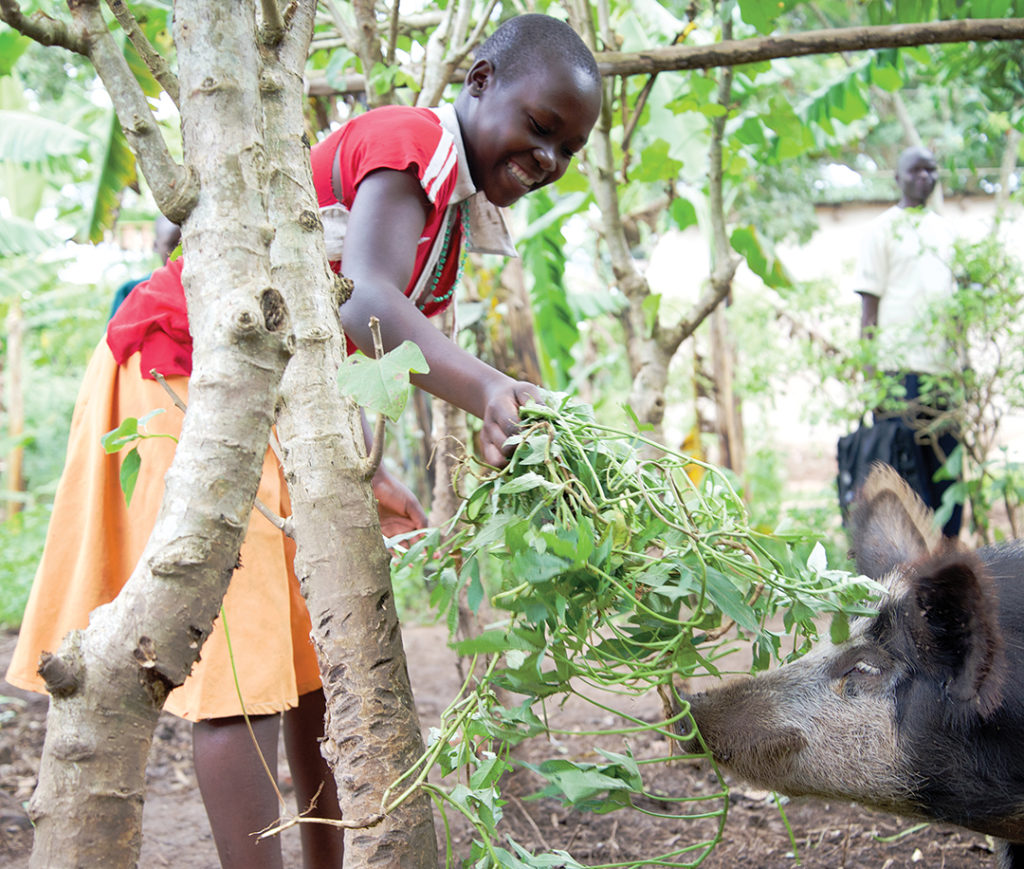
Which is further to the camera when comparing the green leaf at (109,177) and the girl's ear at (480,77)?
the green leaf at (109,177)

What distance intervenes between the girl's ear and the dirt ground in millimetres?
1584

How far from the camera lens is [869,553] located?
7.49ft

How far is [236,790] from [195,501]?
97 centimetres

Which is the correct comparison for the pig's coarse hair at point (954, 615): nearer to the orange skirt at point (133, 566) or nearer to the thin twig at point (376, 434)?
the thin twig at point (376, 434)

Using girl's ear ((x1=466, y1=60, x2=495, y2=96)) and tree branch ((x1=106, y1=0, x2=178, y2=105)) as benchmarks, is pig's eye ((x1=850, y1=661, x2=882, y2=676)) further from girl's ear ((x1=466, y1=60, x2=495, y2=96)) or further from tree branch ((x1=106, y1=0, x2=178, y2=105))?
tree branch ((x1=106, y1=0, x2=178, y2=105))

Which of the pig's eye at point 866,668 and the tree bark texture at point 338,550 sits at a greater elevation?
the tree bark texture at point 338,550

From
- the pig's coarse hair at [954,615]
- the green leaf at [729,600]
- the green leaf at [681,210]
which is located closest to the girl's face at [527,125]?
the green leaf at [729,600]

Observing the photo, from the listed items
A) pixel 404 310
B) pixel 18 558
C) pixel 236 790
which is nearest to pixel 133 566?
pixel 236 790

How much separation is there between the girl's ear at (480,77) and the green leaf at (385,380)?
3.74 ft

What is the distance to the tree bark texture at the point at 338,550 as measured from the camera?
1457 mm

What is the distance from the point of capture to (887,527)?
7.54 feet

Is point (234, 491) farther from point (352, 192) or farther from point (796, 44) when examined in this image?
point (796, 44)

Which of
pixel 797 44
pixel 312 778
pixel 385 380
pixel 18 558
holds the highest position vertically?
pixel 797 44

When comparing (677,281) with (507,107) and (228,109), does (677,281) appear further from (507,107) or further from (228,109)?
(228,109)
